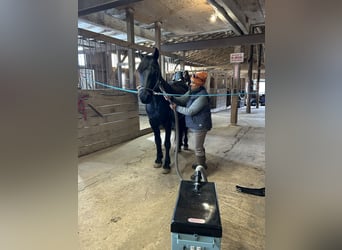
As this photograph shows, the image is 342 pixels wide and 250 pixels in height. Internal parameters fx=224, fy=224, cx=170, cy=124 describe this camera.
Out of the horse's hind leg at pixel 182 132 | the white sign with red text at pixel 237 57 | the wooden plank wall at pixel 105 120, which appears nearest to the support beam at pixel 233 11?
the white sign with red text at pixel 237 57

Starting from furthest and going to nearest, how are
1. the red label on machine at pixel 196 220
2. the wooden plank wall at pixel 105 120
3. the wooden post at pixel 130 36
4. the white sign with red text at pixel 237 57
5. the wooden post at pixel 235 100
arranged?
1. the wooden post at pixel 235 100
2. the white sign with red text at pixel 237 57
3. the wooden post at pixel 130 36
4. the wooden plank wall at pixel 105 120
5. the red label on machine at pixel 196 220

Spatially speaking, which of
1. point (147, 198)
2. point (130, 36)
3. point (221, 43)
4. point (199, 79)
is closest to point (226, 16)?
point (221, 43)

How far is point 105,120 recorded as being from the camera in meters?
3.93

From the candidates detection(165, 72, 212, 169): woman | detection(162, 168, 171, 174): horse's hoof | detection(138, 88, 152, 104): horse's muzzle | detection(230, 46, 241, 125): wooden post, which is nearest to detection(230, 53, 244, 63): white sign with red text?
detection(230, 46, 241, 125): wooden post

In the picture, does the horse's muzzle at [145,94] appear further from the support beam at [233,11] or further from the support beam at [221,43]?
the support beam at [221,43]

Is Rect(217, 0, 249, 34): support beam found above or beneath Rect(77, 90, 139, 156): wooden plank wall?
above

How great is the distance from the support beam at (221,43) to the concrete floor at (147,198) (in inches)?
102

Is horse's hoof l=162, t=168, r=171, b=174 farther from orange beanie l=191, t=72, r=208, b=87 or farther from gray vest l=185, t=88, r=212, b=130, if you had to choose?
orange beanie l=191, t=72, r=208, b=87

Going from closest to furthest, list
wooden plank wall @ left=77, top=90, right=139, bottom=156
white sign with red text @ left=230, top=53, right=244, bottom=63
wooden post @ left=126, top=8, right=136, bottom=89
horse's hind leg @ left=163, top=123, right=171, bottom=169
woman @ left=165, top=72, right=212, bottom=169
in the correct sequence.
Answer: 1. woman @ left=165, top=72, right=212, bottom=169
2. horse's hind leg @ left=163, top=123, right=171, bottom=169
3. wooden plank wall @ left=77, top=90, right=139, bottom=156
4. wooden post @ left=126, top=8, right=136, bottom=89
5. white sign with red text @ left=230, top=53, right=244, bottom=63

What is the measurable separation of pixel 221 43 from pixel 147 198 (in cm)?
436

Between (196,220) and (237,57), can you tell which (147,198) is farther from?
(237,57)

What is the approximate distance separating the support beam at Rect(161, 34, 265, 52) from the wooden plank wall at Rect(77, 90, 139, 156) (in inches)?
79.2

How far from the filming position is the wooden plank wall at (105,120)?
3.52 meters

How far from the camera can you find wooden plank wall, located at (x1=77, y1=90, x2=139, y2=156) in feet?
11.5
